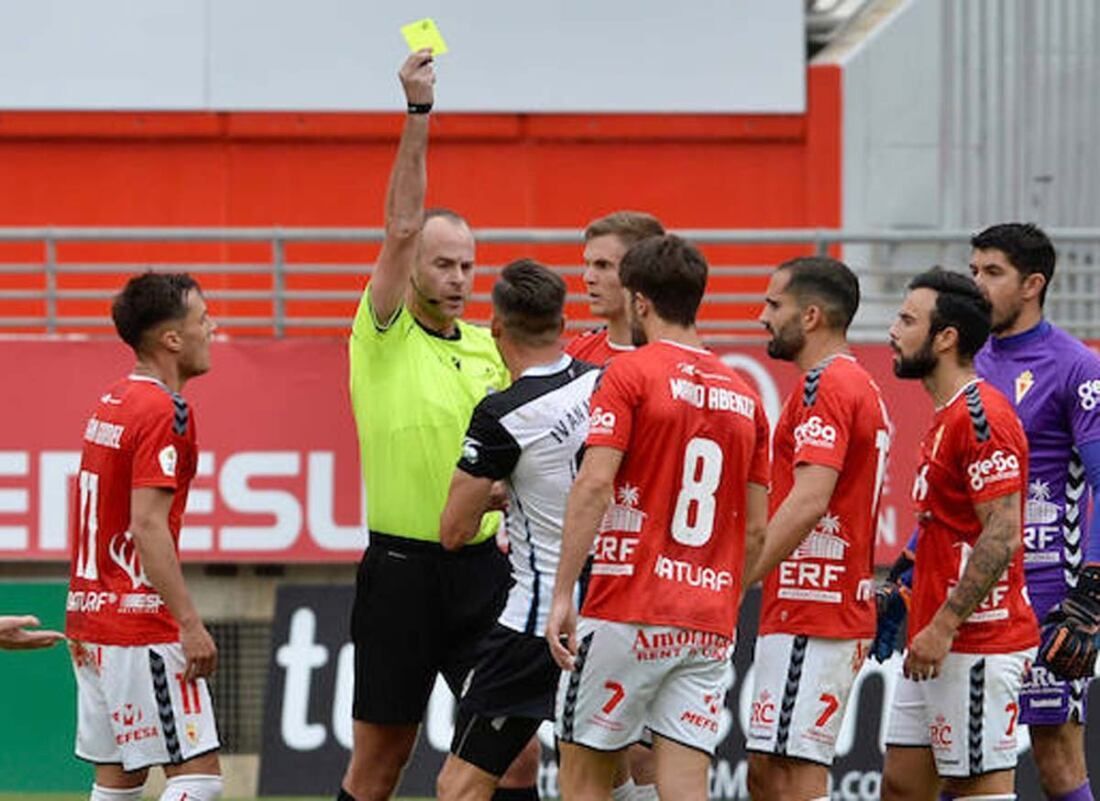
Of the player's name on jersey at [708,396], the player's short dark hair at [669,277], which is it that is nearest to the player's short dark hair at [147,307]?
the player's short dark hair at [669,277]

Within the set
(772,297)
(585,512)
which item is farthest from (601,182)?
(585,512)

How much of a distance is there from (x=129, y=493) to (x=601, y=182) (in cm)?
1091

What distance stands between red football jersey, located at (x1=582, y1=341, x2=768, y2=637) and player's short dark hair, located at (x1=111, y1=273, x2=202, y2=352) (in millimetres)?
1785

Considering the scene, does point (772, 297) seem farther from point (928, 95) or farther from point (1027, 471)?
point (928, 95)

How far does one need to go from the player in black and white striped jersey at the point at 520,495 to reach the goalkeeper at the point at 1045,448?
143 cm

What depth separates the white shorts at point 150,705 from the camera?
8906 mm

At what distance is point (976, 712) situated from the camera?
877cm

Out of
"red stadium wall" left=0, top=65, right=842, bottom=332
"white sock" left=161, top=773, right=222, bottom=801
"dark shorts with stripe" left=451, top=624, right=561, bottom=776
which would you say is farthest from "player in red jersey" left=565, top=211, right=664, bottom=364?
"red stadium wall" left=0, top=65, right=842, bottom=332

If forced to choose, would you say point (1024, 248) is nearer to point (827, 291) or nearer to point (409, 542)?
point (827, 291)

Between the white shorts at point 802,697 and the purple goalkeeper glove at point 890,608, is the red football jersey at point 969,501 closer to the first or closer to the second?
the white shorts at point 802,697

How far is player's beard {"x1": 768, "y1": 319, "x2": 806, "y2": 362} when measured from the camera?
29.6 ft

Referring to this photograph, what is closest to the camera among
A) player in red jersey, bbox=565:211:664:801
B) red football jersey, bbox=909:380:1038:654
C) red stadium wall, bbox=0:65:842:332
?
red football jersey, bbox=909:380:1038:654

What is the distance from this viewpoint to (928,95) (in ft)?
63.8

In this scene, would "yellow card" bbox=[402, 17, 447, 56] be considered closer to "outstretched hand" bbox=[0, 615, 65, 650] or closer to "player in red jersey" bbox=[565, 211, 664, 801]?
"player in red jersey" bbox=[565, 211, 664, 801]
